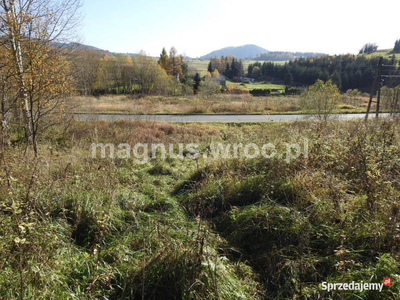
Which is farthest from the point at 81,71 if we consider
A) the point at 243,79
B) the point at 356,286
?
the point at 243,79

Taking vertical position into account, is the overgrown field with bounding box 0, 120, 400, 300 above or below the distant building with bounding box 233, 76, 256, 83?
below

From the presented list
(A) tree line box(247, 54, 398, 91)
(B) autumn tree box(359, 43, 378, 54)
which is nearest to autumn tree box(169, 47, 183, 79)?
(A) tree line box(247, 54, 398, 91)

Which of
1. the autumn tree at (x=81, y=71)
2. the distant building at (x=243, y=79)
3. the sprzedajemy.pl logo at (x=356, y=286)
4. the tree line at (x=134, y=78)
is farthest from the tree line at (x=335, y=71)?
the sprzedajemy.pl logo at (x=356, y=286)

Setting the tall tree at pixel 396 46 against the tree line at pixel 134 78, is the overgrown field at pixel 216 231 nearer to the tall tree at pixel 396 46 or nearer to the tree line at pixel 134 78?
the tree line at pixel 134 78

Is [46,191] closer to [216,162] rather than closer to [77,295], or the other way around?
[77,295]

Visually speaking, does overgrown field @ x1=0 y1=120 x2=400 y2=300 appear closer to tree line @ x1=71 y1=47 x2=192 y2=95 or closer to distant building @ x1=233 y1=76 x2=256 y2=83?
tree line @ x1=71 y1=47 x2=192 y2=95

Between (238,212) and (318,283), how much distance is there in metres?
1.58

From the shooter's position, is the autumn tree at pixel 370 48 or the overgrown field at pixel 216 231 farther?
the autumn tree at pixel 370 48

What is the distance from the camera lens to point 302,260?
8.52 ft

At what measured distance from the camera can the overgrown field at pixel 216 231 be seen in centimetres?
221

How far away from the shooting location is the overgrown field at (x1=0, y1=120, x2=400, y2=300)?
7.27 ft

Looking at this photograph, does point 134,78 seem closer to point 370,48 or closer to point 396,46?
point 370,48

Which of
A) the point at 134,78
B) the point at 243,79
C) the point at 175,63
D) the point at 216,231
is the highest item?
the point at 175,63

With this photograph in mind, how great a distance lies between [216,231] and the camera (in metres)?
3.56
